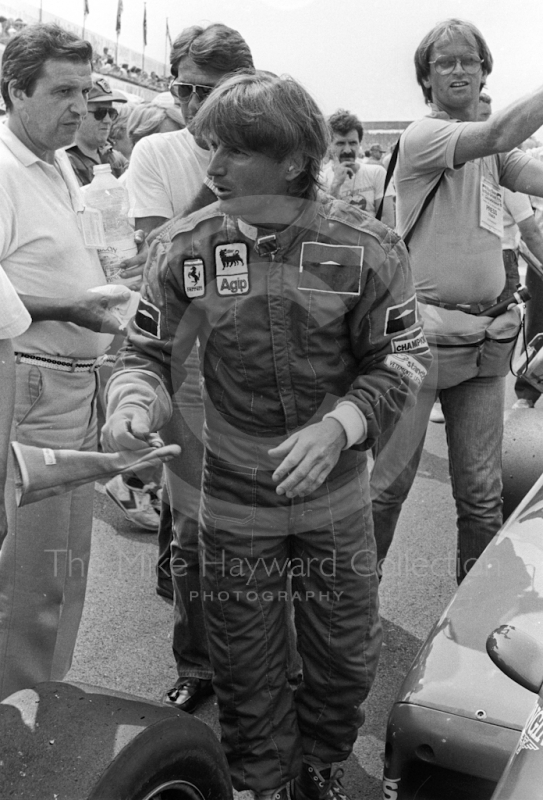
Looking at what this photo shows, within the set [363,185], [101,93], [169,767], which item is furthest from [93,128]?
[363,185]

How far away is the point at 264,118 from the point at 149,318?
551mm

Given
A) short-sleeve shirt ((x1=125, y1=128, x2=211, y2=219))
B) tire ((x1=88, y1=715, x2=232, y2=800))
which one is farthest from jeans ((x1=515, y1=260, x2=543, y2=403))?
tire ((x1=88, y1=715, x2=232, y2=800))

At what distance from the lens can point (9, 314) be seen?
1873 mm

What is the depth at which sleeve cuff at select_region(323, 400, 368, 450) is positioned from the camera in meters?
1.98

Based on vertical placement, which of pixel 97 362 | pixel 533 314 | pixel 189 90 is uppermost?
pixel 189 90

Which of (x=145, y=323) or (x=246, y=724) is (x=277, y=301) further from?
(x=246, y=724)

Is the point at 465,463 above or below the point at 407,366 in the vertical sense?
below

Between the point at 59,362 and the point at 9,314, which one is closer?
the point at 9,314

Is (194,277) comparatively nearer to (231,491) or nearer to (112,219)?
(231,491)

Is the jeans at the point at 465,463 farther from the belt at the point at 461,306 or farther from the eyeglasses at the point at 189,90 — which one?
the eyeglasses at the point at 189,90

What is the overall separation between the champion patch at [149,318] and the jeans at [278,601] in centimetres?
33

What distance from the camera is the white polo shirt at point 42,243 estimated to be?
2.28 metres

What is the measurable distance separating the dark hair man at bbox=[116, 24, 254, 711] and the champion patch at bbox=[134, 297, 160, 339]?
0.72m

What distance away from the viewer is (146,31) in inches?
1323
